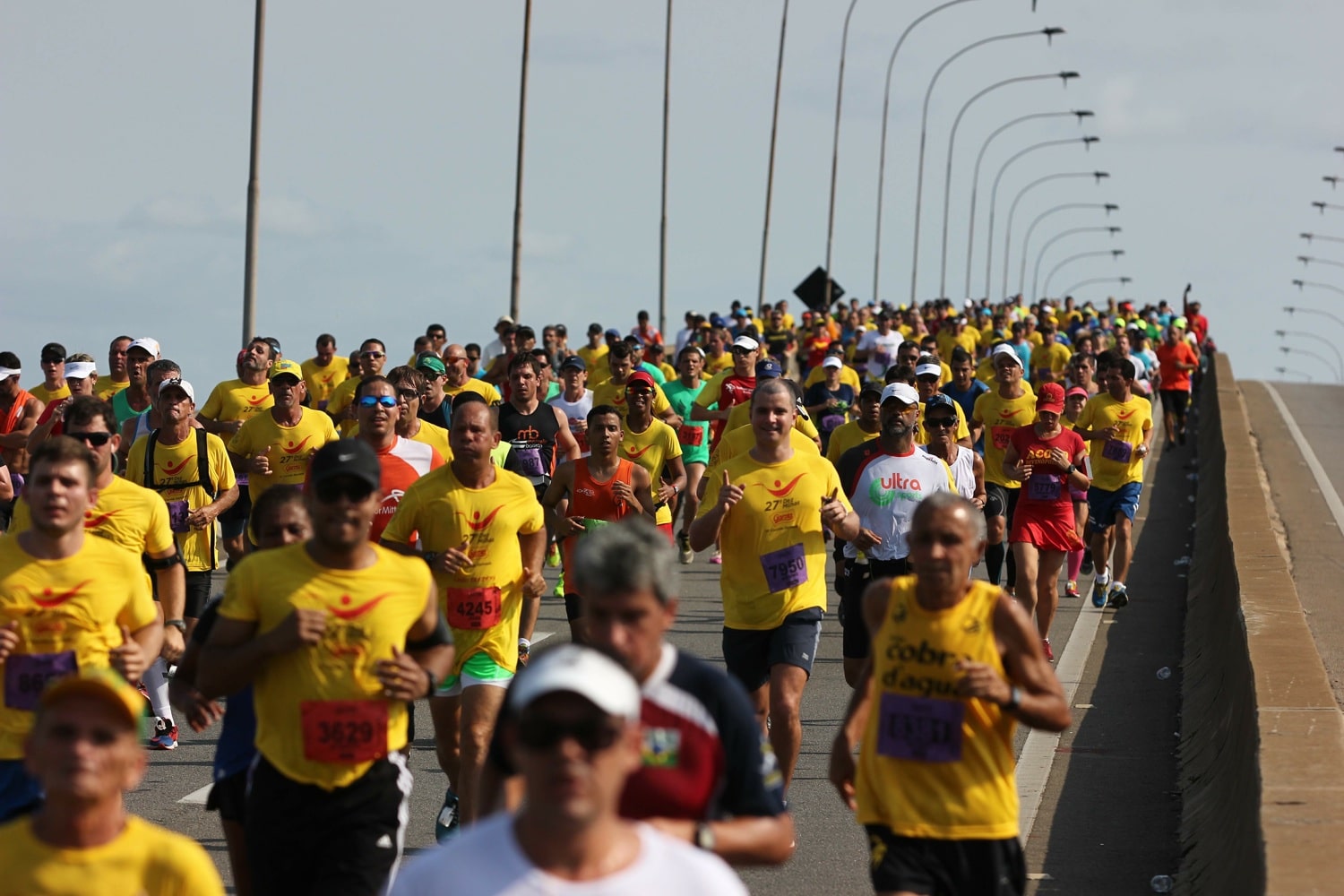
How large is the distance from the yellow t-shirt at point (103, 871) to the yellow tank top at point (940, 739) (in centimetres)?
215

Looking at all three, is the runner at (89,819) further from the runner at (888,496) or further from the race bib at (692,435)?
the race bib at (692,435)

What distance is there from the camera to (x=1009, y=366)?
54.2 ft

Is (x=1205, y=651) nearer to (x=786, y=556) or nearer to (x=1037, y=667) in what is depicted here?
(x=786, y=556)

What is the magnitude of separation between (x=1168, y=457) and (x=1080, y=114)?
4421 cm

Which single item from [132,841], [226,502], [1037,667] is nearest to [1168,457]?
[226,502]

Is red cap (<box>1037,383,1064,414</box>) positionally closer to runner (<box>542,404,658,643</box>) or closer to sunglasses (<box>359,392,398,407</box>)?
runner (<box>542,404,658,643</box>)

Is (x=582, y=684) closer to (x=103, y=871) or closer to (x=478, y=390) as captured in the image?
(x=103, y=871)

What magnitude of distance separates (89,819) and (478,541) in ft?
15.3

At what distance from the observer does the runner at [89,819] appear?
4133 mm

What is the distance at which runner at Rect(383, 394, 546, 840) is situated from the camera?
337 inches

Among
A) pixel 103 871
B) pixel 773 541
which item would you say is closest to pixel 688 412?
pixel 773 541

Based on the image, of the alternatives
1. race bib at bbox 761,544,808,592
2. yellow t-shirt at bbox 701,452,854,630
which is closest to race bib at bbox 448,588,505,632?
yellow t-shirt at bbox 701,452,854,630

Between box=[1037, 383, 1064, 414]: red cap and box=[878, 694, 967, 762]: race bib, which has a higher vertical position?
box=[1037, 383, 1064, 414]: red cap

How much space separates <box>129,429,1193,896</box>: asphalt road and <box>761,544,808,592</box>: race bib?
98 cm
